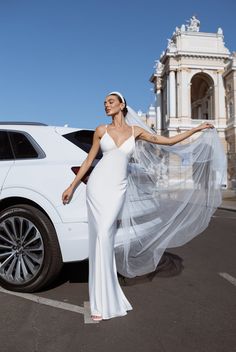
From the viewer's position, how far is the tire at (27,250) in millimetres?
4270

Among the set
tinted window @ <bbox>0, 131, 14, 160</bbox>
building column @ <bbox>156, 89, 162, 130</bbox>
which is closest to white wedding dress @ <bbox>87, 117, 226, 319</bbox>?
tinted window @ <bbox>0, 131, 14, 160</bbox>

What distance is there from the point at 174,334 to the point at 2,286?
Result: 2047 millimetres

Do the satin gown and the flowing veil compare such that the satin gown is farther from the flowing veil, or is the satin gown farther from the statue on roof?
the statue on roof

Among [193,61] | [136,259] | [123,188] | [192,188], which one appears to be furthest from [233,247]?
[193,61]

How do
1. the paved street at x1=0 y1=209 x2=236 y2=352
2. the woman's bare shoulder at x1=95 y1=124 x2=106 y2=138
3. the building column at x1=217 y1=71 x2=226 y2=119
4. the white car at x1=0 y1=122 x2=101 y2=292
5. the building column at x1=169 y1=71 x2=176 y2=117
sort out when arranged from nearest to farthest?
the paved street at x1=0 y1=209 x2=236 y2=352 → the woman's bare shoulder at x1=95 y1=124 x2=106 y2=138 → the white car at x1=0 y1=122 x2=101 y2=292 → the building column at x1=169 y1=71 x2=176 y2=117 → the building column at x1=217 y1=71 x2=226 y2=119

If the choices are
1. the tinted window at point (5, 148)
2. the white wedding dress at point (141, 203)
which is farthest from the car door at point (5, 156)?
the white wedding dress at point (141, 203)

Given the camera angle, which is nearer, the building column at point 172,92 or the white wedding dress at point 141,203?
the white wedding dress at point 141,203

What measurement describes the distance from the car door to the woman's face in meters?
1.29

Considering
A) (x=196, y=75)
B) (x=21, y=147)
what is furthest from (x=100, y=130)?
(x=196, y=75)

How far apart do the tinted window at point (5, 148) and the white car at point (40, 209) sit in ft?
0.05

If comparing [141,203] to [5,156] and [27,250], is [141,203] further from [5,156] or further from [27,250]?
[5,156]

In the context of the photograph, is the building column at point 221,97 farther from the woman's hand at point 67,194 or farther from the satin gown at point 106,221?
the satin gown at point 106,221

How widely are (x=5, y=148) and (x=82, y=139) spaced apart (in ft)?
2.90

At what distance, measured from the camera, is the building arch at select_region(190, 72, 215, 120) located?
221ft
